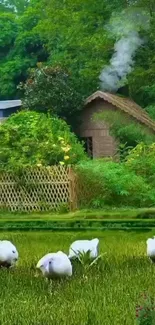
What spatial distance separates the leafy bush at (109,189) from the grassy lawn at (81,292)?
5041mm

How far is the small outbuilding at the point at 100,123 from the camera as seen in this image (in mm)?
22219

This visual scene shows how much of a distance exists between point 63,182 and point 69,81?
31.2ft

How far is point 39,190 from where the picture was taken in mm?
14555

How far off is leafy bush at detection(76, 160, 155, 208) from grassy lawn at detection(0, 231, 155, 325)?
16.5 feet

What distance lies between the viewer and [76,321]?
502 centimetres

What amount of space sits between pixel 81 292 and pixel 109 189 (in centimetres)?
806

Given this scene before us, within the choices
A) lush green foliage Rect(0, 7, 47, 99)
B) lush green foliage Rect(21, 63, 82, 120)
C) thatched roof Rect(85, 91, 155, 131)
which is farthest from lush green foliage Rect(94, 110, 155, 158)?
lush green foliage Rect(0, 7, 47, 99)

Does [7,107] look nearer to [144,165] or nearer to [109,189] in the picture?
[144,165]

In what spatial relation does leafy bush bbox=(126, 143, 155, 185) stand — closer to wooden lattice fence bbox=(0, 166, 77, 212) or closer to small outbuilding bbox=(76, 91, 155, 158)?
wooden lattice fence bbox=(0, 166, 77, 212)

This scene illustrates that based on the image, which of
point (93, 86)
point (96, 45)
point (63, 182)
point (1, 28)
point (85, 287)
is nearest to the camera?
point (85, 287)

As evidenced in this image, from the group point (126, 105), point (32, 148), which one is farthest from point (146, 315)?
point (126, 105)

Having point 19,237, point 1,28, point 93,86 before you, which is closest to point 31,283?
point 19,237

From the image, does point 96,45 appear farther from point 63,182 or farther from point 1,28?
point 1,28

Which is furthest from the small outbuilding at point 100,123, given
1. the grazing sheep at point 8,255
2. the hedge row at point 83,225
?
the grazing sheep at point 8,255
